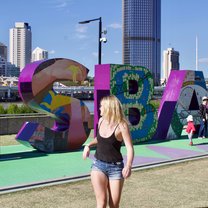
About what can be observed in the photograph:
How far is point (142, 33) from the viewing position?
99.9 metres

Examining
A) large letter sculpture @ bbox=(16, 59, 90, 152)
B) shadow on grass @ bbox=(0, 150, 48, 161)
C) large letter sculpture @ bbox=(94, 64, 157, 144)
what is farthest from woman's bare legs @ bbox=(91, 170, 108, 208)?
large letter sculpture @ bbox=(94, 64, 157, 144)

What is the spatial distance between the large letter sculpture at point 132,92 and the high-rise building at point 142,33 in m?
65.2

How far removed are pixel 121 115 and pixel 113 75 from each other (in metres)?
9.09

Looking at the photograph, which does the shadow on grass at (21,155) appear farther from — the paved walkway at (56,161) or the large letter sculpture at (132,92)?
the large letter sculpture at (132,92)

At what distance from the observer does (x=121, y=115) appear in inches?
184

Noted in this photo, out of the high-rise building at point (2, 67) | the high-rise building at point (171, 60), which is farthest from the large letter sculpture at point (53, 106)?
the high-rise building at point (2, 67)

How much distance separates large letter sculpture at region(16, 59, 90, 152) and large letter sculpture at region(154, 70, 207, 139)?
421 centimetres

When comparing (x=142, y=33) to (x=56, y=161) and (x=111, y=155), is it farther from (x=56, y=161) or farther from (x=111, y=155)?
(x=111, y=155)

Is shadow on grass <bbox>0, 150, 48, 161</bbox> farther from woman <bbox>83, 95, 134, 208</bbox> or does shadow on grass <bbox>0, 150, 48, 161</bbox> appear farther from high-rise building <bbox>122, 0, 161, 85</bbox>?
high-rise building <bbox>122, 0, 161, 85</bbox>

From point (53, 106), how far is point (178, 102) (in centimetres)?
632

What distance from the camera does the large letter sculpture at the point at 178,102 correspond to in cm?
1616

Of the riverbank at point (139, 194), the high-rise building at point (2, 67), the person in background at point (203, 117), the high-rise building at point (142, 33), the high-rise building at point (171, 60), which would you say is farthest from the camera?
the high-rise building at point (2, 67)

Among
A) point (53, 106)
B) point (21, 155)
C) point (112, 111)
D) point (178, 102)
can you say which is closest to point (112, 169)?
point (112, 111)

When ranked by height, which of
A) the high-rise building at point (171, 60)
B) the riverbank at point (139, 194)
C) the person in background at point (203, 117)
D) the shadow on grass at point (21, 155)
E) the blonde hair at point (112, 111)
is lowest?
the shadow on grass at point (21, 155)
